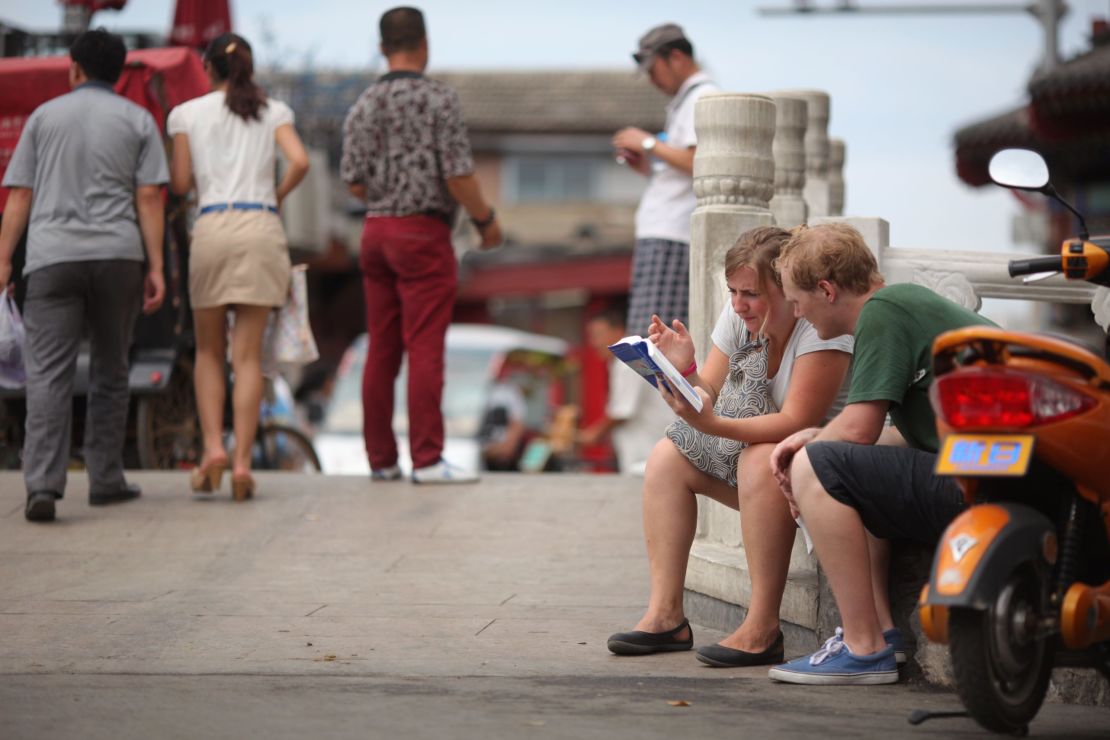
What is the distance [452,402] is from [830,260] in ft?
51.2

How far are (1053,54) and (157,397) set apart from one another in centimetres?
1502

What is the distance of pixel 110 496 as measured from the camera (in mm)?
8117

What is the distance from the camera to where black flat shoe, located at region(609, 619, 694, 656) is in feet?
17.4

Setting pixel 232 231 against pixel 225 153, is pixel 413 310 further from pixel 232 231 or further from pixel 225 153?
pixel 225 153

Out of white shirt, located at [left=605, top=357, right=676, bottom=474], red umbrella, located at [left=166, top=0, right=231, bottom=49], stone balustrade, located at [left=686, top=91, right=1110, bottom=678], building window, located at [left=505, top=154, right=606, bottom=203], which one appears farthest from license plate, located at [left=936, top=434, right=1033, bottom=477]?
building window, located at [left=505, top=154, right=606, bottom=203]

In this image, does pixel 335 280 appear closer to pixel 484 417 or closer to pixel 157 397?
pixel 484 417

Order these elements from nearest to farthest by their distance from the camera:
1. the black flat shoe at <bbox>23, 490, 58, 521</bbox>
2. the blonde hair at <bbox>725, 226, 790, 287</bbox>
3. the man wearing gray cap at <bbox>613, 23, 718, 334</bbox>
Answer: the blonde hair at <bbox>725, 226, 790, 287</bbox>, the black flat shoe at <bbox>23, 490, 58, 521</bbox>, the man wearing gray cap at <bbox>613, 23, 718, 334</bbox>

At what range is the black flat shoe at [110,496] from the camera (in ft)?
26.6

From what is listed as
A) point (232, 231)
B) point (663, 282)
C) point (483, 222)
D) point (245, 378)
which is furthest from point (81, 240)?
point (663, 282)

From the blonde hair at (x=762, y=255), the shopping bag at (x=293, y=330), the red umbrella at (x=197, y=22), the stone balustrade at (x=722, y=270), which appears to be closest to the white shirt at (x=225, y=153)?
the shopping bag at (x=293, y=330)

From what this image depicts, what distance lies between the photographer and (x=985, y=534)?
3994mm

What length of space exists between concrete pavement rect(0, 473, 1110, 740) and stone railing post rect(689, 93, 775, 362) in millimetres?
1137

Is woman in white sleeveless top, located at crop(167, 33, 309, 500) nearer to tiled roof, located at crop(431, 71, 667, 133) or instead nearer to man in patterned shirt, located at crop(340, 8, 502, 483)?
man in patterned shirt, located at crop(340, 8, 502, 483)

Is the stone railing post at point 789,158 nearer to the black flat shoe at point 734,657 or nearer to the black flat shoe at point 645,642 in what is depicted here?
the black flat shoe at point 645,642
